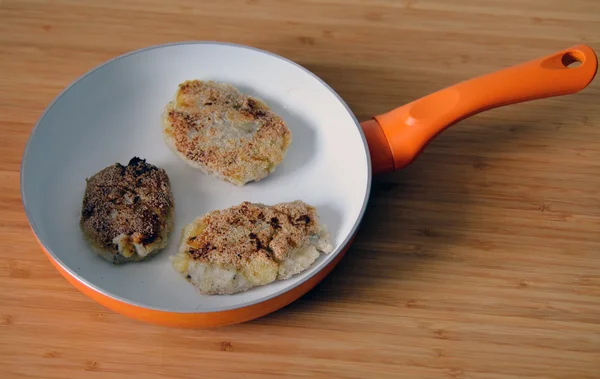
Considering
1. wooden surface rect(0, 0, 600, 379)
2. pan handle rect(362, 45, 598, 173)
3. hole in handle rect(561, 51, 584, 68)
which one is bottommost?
wooden surface rect(0, 0, 600, 379)

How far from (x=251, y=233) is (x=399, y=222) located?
276mm

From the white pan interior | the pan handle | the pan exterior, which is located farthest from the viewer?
the pan handle

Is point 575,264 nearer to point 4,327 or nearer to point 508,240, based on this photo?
point 508,240

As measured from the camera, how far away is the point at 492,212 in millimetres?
1218

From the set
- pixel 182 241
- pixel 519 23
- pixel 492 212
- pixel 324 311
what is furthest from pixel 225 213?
pixel 519 23

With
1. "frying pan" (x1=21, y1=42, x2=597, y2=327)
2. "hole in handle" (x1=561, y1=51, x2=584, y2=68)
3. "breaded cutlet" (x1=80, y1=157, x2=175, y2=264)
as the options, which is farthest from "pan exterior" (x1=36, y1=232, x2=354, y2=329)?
"hole in handle" (x1=561, y1=51, x2=584, y2=68)

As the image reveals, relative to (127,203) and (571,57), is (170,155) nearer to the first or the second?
(127,203)

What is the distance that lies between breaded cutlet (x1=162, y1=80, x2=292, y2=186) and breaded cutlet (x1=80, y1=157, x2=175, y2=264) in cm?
8

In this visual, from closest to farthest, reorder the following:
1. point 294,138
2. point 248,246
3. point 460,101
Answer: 1. point 248,246
2. point 460,101
3. point 294,138

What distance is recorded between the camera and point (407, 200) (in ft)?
4.05

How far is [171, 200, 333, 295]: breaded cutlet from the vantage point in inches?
40.8

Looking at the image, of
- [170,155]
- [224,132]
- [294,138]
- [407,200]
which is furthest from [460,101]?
[170,155]

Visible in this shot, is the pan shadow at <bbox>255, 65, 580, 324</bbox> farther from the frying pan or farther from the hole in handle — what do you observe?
the hole in handle

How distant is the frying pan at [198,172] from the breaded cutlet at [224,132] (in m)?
0.03
